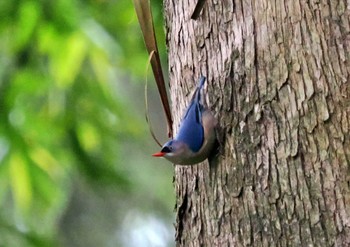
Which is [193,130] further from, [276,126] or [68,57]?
[68,57]

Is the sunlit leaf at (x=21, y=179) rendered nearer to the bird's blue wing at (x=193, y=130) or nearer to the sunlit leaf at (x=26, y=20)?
the sunlit leaf at (x=26, y=20)

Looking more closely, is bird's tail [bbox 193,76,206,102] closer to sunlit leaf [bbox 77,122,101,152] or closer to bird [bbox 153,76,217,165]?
bird [bbox 153,76,217,165]

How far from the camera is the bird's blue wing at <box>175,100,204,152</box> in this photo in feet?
4.16

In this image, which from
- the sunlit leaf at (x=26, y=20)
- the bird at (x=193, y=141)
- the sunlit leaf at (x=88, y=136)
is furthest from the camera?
the sunlit leaf at (x=88, y=136)

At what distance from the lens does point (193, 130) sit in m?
1.27

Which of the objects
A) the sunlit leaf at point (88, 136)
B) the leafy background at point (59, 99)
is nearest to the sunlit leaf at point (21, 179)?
the leafy background at point (59, 99)

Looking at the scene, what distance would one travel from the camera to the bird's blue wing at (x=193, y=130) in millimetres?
1268

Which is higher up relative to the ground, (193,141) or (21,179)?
(21,179)

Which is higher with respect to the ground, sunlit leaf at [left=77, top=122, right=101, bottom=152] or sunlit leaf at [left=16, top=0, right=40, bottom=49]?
sunlit leaf at [left=16, top=0, right=40, bottom=49]

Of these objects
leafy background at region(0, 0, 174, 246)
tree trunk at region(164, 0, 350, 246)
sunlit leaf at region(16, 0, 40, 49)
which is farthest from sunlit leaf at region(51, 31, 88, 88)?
tree trunk at region(164, 0, 350, 246)

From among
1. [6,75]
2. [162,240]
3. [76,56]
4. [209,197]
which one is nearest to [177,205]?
[209,197]

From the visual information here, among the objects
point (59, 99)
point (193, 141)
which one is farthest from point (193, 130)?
point (59, 99)

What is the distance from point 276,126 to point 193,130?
0.16 m

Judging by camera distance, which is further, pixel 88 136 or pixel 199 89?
pixel 88 136
